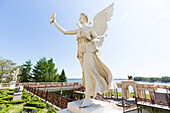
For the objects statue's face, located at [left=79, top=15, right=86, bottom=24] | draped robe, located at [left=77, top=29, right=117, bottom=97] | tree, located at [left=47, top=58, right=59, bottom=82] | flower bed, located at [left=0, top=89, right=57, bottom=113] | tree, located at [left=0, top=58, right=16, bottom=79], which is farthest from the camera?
tree, located at [left=47, top=58, right=59, bottom=82]

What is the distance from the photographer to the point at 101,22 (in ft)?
9.43

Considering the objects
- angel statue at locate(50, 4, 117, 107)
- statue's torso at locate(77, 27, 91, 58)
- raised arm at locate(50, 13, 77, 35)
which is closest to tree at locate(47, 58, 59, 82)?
raised arm at locate(50, 13, 77, 35)

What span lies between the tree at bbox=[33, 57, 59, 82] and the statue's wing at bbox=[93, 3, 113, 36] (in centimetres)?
2989

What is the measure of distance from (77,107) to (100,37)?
214cm

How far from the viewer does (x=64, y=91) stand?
2098 cm

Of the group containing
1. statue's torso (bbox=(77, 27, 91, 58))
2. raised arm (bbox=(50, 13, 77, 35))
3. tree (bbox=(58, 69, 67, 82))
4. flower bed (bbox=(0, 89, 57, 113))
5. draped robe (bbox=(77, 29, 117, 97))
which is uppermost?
raised arm (bbox=(50, 13, 77, 35))

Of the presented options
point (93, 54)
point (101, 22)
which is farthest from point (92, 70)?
point (101, 22)

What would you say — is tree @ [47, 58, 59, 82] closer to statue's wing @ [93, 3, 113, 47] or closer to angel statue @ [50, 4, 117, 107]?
angel statue @ [50, 4, 117, 107]

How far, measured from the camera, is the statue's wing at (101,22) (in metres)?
2.71

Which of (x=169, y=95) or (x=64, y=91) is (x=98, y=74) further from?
(x=64, y=91)

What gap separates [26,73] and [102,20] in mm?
33883

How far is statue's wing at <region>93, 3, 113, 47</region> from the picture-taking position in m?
2.71

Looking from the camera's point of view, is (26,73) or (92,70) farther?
(26,73)

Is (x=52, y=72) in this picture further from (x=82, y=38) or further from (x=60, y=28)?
(x=82, y=38)
